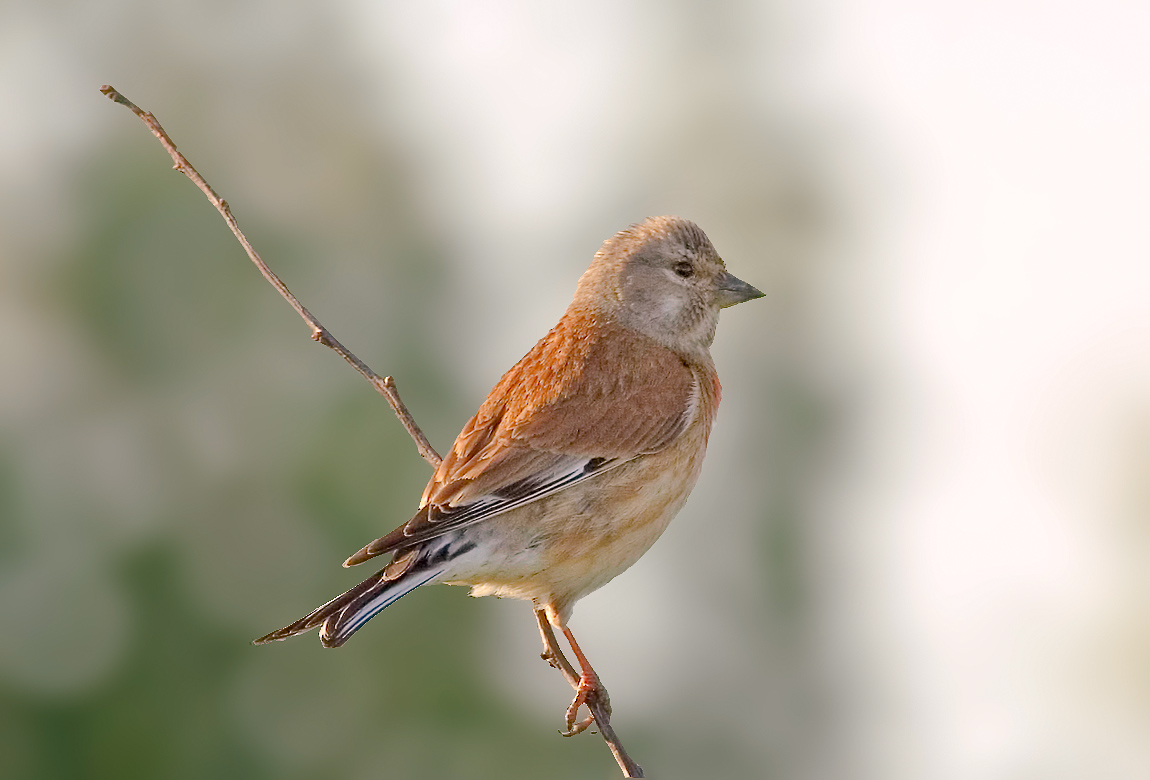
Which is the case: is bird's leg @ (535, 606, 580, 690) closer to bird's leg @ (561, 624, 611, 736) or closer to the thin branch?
bird's leg @ (561, 624, 611, 736)

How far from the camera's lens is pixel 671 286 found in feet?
15.5

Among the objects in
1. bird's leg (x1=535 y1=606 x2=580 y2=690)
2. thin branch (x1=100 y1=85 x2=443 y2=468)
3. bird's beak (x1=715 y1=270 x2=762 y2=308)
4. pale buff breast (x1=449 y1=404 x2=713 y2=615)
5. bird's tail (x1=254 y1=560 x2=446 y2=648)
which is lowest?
bird's leg (x1=535 y1=606 x2=580 y2=690)

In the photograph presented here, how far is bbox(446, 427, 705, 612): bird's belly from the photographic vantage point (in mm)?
3969

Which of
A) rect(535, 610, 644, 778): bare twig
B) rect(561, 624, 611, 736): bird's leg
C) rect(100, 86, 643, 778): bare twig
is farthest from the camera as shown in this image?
rect(561, 624, 611, 736): bird's leg

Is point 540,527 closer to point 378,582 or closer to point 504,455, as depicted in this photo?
point 504,455

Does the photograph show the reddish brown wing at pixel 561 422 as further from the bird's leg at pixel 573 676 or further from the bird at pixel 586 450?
the bird's leg at pixel 573 676

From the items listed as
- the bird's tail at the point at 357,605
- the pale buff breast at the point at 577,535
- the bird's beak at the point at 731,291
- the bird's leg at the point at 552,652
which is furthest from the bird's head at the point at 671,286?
the bird's tail at the point at 357,605

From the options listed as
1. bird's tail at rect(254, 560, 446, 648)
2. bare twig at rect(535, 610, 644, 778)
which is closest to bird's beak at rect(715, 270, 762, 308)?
bare twig at rect(535, 610, 644, 778)

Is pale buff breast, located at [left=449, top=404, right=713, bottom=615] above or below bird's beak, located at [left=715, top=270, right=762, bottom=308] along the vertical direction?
below

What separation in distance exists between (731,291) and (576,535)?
121 cm

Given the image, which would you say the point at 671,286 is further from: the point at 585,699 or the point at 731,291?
the point at 585,699

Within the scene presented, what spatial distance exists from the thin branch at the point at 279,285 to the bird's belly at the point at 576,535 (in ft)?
1.50

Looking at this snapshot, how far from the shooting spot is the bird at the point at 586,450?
3.85 meters

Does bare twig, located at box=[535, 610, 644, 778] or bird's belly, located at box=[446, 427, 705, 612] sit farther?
bird's belly, located at box=[446, 427, 705, 612]
